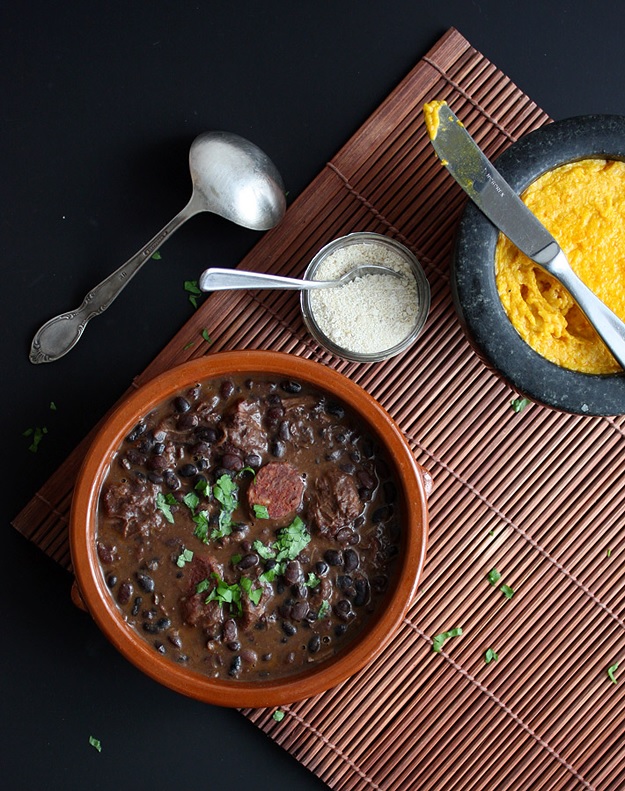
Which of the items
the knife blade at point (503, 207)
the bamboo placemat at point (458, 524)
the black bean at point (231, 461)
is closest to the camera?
the knife blade at point (503, 207)

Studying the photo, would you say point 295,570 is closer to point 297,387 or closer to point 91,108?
point 297,387

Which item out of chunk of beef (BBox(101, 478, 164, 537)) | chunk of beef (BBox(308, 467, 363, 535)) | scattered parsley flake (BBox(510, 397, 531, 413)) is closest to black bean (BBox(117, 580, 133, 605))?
chunk of beef (BBox(101, 478, 164, 537))

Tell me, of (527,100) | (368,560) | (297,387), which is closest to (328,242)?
(297,387)

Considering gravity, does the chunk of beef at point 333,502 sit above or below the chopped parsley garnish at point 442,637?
above

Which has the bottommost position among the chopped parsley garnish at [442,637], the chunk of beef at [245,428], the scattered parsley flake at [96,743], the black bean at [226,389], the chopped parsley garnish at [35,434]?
the scattered parsley flake at [96,743]

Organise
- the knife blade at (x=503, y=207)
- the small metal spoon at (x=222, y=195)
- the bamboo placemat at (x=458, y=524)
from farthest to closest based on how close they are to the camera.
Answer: the bamboo placemat at (x=458, y=524) → the small metal spoon at (x=222, y=195) → the knife blade at (x=503, y=207)

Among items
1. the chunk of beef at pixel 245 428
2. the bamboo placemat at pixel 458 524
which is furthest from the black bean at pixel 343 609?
the chunk of beef at pixel 245 428

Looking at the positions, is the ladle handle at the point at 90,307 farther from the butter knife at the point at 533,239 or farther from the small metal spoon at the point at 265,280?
the butter knife at the point at 533,239

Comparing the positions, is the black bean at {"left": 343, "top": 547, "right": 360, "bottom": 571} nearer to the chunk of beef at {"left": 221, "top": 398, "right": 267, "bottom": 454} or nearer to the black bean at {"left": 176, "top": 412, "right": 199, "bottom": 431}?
the chunk of beef at {"left": 221, "top": 398, "right": 267, "bottom": 454}
